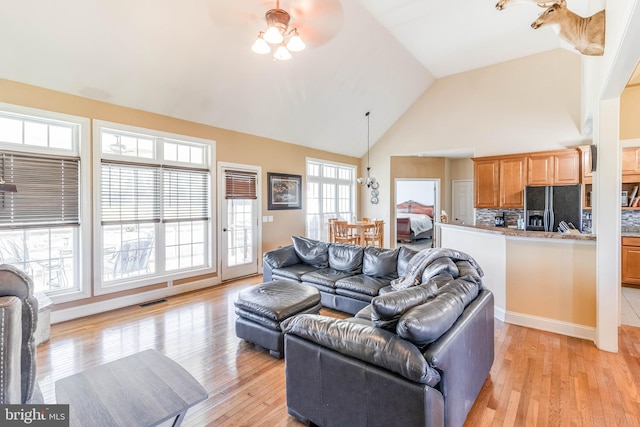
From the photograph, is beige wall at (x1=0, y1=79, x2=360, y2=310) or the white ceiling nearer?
the white ceiling

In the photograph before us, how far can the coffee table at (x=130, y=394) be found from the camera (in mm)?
1338

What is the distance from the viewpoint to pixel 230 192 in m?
5.32

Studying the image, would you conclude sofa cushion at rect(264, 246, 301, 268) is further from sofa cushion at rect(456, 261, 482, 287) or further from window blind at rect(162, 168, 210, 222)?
sofa cushion at rect(456, 261, 482, 287)

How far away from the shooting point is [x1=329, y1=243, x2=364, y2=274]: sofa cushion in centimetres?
406

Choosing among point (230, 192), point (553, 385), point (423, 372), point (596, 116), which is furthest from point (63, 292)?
point (596, 116)

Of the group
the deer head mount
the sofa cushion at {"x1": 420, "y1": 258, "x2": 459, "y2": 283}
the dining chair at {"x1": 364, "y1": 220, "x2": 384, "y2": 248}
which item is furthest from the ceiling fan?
the dining chair at {"x1": 364, "y1": 220, "x2": 384, "y2": 248}

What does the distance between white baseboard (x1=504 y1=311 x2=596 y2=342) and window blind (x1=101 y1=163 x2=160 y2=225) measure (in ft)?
16.1

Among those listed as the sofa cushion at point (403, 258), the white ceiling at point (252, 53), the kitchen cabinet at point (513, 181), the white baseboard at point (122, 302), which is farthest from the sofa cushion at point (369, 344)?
the kitchen cabinet at point (513, 181)

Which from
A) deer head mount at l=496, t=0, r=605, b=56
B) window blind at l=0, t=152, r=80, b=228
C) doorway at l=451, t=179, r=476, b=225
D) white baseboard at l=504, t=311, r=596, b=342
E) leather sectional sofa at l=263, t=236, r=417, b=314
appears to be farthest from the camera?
doorway at l=451, t=179, r=476, b=225

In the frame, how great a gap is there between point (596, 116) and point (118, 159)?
5.59 meters

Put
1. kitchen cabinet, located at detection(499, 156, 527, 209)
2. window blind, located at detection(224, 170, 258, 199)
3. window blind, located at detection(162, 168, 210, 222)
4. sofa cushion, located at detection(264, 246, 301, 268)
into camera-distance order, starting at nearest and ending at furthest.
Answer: sofa cushion, located at detection(264, 246, 301, 268)
window blind, located at detection(162, 168, 210, 222)
window blind, located at detection(224, 170, 258, 199)
kitchen cabinet, located at detection(499, 156, 527, 209)

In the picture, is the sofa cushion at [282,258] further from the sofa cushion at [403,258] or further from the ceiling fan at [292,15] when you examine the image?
the ceiling fan at [292,15]

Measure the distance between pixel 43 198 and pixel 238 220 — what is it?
106 inches

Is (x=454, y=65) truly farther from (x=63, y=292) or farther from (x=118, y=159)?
(x=63, y=292)
